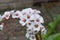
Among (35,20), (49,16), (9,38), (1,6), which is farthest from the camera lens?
(1,6)

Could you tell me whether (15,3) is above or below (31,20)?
above

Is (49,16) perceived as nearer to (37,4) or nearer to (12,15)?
(37,4)

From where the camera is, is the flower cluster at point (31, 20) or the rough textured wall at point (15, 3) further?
the rough textured wall at point (15, 3)

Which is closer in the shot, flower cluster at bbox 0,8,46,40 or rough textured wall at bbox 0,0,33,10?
flower cluster at bbox 0,8,46,40

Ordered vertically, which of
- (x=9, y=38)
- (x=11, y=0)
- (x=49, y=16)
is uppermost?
(x=11, y=0)

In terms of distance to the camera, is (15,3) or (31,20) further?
(15,3)

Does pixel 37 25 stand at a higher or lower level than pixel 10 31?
higher

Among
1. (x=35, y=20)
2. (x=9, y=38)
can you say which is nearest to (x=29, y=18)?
(x=35, y=20)

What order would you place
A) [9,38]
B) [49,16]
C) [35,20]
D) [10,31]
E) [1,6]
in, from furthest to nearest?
[1,6]
[49,16]
[10,31]
[9,38]
[35,20]

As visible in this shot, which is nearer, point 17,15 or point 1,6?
point 17,15

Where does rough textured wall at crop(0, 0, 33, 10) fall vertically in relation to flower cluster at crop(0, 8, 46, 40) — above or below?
above

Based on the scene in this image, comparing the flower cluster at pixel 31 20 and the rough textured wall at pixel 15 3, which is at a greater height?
the rough textured wall at pixel 15 3
